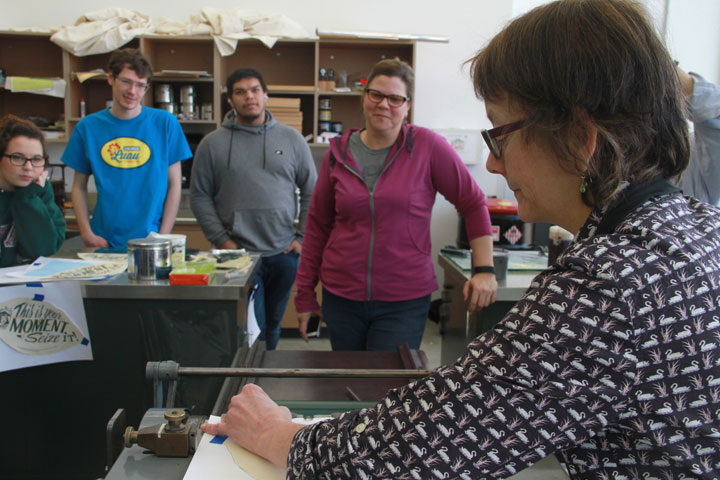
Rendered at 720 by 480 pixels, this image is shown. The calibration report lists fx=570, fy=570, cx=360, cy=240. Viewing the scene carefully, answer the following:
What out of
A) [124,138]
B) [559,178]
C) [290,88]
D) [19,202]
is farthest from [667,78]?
[290,88]

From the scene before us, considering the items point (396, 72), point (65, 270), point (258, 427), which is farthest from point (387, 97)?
point (258, 427)

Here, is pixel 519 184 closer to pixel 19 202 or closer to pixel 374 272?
pixel 374 272

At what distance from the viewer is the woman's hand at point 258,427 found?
737 mm

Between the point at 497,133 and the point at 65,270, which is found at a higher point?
the point at 497,133

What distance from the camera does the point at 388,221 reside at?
1.77 m

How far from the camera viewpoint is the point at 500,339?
0.56 m

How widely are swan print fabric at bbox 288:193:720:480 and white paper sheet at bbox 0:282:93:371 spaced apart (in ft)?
4.43

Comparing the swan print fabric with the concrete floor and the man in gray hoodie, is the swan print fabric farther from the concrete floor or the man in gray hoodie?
the concrete floor

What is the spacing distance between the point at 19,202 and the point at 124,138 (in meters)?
0.53

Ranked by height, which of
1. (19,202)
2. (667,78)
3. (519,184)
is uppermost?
(667,78)

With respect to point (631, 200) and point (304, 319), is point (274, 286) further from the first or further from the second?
point (631, 200)

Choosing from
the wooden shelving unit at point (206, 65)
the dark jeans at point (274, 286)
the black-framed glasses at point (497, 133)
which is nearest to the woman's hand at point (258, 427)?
the black-framed glasses at point (497, 133)

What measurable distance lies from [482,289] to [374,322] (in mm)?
365

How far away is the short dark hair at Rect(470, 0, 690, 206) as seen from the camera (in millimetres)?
567
